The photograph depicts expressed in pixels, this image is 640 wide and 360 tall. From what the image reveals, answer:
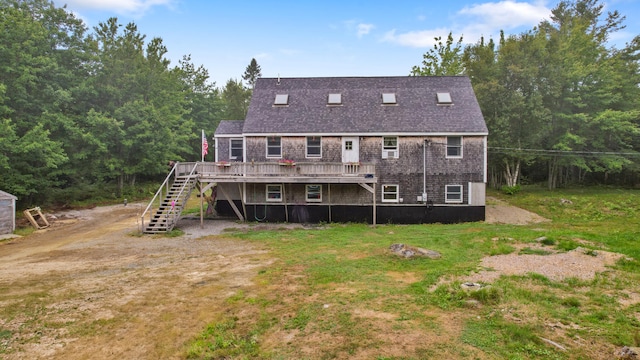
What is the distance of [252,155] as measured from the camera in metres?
20.4

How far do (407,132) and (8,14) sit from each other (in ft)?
84.2

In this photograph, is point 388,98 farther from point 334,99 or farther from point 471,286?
point 471,286

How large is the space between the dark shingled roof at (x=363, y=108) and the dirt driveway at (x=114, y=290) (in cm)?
848

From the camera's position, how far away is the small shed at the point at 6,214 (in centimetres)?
1684

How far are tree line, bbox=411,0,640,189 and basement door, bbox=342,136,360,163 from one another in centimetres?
1499

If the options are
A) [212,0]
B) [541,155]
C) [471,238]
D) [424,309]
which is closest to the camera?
[424,309]

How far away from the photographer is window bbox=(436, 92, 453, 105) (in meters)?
21.0

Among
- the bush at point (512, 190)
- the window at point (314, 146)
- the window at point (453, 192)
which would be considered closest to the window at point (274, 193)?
the window at point (314, 146)

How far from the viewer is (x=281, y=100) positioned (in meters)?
22.0

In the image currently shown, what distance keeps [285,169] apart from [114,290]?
10576mm

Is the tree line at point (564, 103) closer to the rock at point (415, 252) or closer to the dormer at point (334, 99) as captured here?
the dormer at point (334, 99)

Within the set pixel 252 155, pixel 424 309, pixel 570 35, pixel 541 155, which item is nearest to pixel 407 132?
pixel 252 155

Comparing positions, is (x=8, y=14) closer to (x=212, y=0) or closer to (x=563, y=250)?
(x=212, y=0)

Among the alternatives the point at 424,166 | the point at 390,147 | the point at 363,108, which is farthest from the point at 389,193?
the point at 363,108
